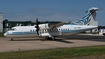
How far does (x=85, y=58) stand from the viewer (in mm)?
12000

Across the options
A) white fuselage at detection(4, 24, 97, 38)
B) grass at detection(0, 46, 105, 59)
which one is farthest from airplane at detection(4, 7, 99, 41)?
grass at detection(0, 46, 105, 59)

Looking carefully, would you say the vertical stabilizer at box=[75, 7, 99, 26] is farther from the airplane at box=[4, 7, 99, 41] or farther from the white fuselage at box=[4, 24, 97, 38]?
the white fuselage at box=[4, 24, 97, 38]

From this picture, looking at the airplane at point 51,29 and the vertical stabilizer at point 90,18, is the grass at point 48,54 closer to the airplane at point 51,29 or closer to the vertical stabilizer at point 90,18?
the airplane at point 51,29

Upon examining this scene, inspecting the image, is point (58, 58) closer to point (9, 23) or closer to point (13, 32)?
point (13, 32)

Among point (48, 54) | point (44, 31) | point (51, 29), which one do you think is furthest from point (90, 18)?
point (48, 54)

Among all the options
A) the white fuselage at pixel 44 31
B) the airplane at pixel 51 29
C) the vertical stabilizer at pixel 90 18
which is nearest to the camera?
the white fuselage at pixel 44 31

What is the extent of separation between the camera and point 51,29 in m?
34.1

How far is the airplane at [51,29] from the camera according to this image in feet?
106

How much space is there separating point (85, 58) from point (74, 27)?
78.7 feet

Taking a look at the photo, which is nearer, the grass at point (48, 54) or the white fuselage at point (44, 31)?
the grass at point (48, 54)

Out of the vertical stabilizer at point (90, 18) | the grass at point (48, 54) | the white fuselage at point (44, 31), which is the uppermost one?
the vertical stabilizer at point (90, 18)

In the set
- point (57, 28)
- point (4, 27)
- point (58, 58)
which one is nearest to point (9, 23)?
point (4, 27)

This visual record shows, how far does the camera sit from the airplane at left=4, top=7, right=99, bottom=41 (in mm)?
32406

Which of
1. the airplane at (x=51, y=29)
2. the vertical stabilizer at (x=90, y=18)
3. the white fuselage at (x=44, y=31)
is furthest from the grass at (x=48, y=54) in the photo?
the vertical stabilizer at (x=90, y=18)
